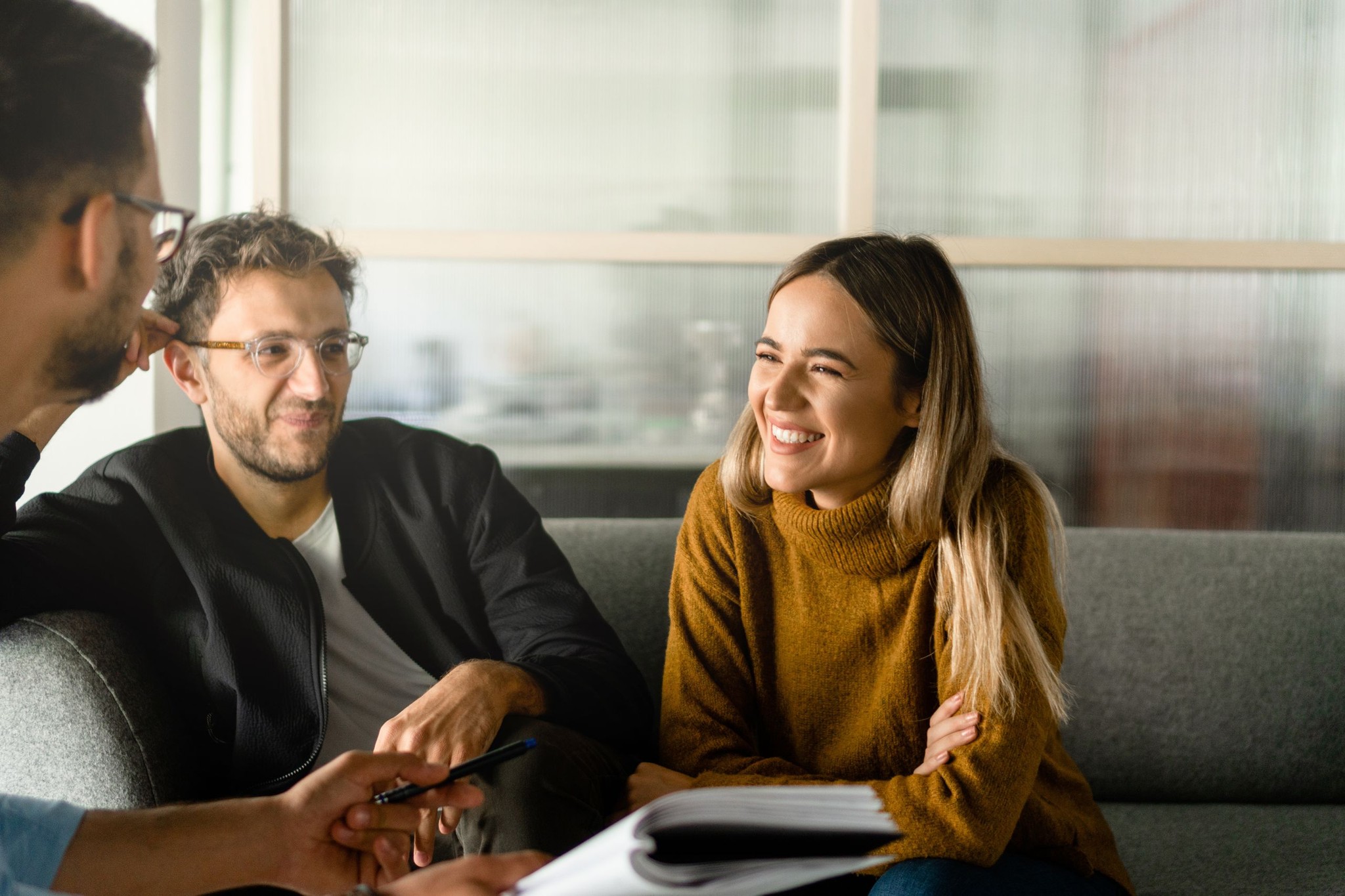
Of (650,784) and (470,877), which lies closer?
(470,877)

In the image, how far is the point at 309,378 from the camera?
1.34m

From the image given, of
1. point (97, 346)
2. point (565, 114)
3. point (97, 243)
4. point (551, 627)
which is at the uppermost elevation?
point (565, 114)

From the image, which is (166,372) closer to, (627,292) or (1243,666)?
(627,292)

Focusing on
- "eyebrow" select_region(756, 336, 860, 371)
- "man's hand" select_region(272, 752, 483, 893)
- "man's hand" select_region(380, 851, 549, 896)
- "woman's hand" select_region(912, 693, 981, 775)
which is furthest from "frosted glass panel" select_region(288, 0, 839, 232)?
"man's hand" select_region(380, 851, 549, 896)

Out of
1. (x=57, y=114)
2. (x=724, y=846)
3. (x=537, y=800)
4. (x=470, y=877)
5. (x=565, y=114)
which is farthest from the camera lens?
(x=565, y=114)

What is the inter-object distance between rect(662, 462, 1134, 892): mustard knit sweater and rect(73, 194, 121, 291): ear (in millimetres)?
790

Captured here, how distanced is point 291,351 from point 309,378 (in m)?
0.04

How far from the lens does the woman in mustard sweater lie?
4.03ft

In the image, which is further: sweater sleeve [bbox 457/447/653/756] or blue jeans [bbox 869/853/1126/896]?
sweater sleeve [bbox 457/447/653/756]

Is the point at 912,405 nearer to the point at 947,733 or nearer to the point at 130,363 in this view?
the point at 947,733

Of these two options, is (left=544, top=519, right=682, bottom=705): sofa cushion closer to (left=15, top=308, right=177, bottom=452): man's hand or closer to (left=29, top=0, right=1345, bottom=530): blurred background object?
(left=29, top=0, right=1345, bottom=530): blurred background object

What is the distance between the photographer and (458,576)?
138 cm

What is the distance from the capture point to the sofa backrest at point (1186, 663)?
64.2 inches

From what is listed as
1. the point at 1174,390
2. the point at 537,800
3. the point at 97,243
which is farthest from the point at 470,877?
the point at 1174,390
